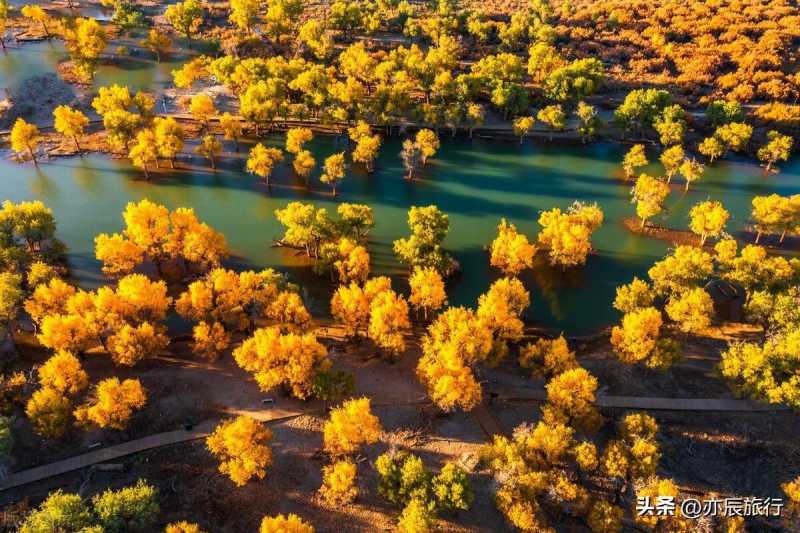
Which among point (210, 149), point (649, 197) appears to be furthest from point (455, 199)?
point (210, 149)

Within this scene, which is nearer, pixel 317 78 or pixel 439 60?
pixel 317 78

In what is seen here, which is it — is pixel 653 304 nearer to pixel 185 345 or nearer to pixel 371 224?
pixel 371 224

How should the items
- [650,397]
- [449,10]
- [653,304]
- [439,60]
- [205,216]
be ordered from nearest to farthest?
[650,397] → [653,304] → [205,216] → [439,60] → [449,10]

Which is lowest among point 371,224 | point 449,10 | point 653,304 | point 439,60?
point 653,304

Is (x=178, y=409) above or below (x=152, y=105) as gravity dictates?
below

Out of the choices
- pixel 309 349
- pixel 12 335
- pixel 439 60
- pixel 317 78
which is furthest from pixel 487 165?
pixel 12 335

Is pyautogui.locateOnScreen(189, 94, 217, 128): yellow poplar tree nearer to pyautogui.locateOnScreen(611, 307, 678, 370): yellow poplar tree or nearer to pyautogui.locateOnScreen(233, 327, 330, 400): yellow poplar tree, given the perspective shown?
pyautogui.locateOnScreen(233, 327, 330, 400): yellow poplar tree

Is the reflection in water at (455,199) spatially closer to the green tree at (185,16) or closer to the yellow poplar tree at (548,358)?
the yellow poplar tree at (548,358)
